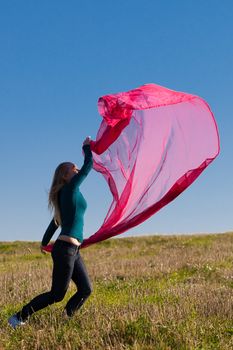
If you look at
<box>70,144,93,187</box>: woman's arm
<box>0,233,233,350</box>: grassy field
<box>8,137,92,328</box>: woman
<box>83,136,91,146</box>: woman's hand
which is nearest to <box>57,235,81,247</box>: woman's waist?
<box>8,137,92,328</box>: woman

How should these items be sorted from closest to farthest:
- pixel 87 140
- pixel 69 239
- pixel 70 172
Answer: pixel 69 239 → pixel 70 172 → pixel 87 140

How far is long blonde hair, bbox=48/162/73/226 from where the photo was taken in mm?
7758

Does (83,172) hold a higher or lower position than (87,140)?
lower

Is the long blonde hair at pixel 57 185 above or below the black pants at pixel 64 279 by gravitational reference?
above

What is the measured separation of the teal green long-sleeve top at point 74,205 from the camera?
24.6 feet

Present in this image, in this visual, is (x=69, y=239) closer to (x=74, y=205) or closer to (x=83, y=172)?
(x=74, y=205)

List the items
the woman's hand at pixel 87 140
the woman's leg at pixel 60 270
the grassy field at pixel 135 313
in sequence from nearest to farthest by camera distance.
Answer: the grassy field at pixel 135 313
the woman's leg at pixel 60 270
the woman's hand at pixel 87 140

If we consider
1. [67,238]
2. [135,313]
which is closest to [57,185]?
[67,238]

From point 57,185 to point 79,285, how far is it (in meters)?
1.30

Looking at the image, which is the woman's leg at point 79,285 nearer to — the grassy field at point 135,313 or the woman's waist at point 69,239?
the grassy field at point 135,313

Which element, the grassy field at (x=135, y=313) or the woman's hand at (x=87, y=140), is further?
Result: the woman's hand at (x=87, y=140)

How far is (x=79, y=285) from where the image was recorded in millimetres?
7777

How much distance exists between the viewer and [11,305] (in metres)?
9.80

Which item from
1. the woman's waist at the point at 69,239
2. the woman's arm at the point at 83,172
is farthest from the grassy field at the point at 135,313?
the woman's arm at the point at 83,172
